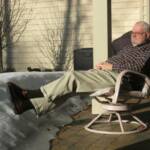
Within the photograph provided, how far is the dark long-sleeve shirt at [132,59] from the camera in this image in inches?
237

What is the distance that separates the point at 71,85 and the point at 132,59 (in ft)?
2.83

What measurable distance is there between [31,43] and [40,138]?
23.9ft

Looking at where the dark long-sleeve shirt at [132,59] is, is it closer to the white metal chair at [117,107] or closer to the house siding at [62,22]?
the white metal chair at [117,107]

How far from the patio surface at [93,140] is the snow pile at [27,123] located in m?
0.13

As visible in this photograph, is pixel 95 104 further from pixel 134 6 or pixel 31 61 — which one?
pixel 31 61

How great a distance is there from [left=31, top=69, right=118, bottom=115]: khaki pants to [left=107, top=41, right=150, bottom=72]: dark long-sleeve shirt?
0.28 metres

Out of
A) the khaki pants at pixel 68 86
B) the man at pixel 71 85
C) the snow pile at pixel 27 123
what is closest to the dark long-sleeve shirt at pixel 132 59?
the man at pixel 71 85

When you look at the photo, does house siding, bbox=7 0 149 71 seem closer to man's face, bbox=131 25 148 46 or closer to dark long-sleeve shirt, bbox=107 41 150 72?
man's face, bbox=131 25 148 46

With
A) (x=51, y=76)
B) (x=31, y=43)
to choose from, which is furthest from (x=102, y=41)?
(x=31, y=43)

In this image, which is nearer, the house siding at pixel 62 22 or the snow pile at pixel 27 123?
the snow pile at pixel 27 123

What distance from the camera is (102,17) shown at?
7.07 m

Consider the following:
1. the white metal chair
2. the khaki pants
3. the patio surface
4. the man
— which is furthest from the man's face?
the patio surface

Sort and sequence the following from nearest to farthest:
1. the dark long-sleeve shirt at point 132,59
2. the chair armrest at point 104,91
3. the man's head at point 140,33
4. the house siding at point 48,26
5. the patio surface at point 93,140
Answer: the patio surface at point 93,140 < the chair armrest at point 104,91 < the dark long-sleeve shirt at point 132,59 < the man's head at point 140,33 < the house siding at point 48,26

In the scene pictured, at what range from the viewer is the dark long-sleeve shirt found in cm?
602
